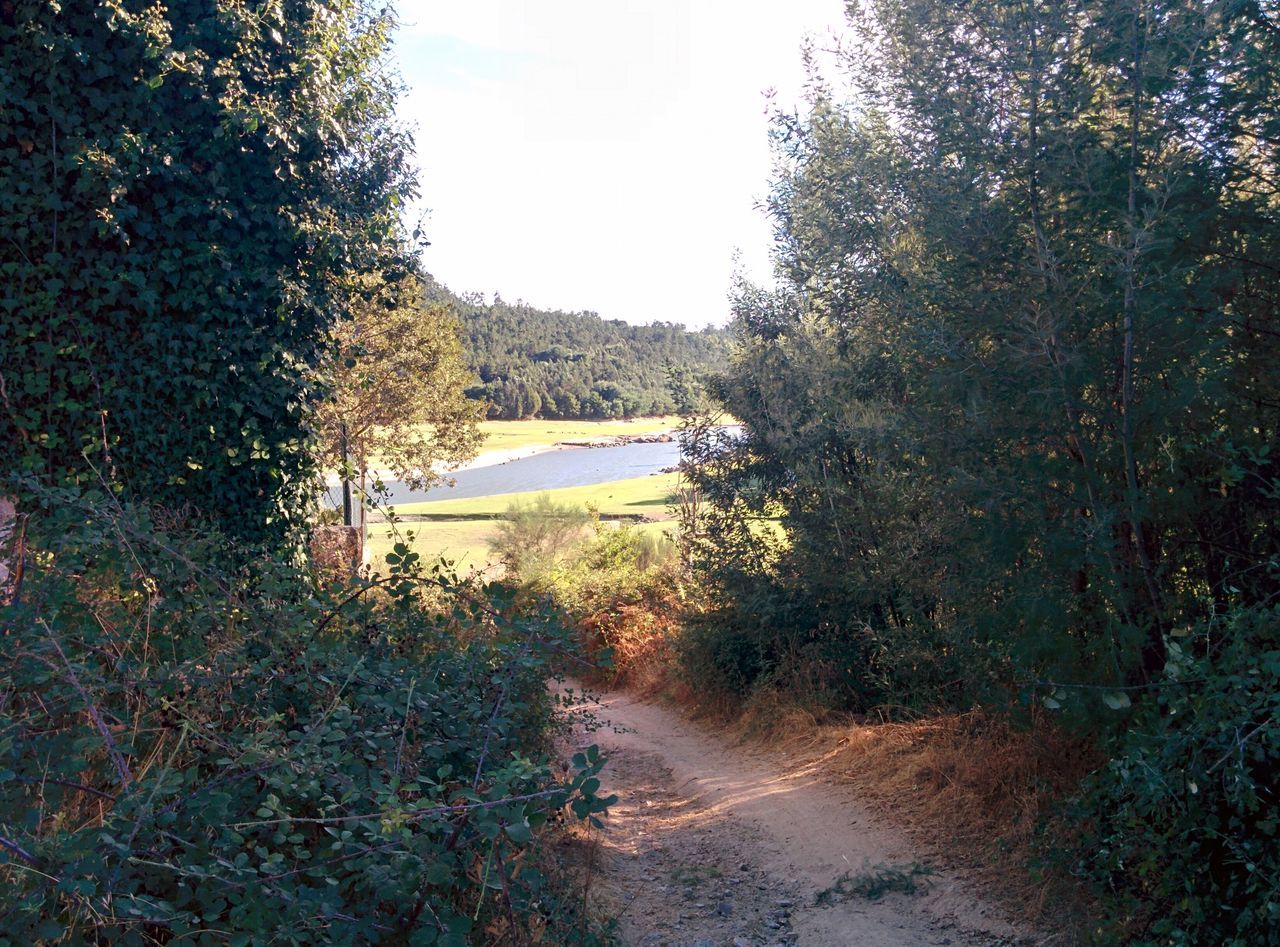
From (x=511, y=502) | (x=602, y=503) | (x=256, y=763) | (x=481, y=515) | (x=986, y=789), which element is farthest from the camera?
(x=602, y=503)

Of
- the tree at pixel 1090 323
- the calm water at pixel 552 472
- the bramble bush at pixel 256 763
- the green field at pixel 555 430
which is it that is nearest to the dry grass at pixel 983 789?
the tree at pixel 1090 323

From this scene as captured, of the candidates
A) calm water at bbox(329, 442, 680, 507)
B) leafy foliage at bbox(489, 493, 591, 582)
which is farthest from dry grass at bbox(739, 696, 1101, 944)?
calm water at bbox(329, 442, 680, 507)

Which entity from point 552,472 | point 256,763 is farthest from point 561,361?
point 256,763

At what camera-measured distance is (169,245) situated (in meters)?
7.62

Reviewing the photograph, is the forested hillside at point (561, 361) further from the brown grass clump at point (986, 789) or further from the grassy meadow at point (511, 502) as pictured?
the brown grass clump at point (986, 789)

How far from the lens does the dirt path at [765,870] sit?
17.2 feet

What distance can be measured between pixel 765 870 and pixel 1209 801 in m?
3.16

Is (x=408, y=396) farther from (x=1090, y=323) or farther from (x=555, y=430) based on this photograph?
(x=555, y=430)

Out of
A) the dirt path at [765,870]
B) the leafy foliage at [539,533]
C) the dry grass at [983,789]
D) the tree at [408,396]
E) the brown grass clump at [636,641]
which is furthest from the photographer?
the leafy foliage at [539,533]

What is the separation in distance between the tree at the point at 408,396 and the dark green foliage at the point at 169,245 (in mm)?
7561

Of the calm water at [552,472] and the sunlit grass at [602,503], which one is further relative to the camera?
the calm water at [552,472]

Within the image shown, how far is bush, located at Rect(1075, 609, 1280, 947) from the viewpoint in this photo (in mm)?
3645

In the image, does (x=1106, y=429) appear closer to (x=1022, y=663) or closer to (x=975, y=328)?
(x=975, y=328)

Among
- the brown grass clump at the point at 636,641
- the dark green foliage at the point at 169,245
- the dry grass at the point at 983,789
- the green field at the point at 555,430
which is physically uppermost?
the dark green foliage at the point at 169,245
